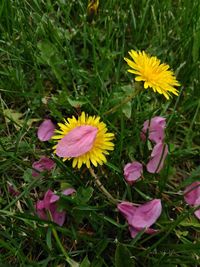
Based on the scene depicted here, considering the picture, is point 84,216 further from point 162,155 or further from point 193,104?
point 193,104

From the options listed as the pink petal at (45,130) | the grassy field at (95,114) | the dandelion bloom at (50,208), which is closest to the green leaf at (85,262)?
the grassy field at (95,114)

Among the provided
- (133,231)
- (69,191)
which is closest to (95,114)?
(69,191)

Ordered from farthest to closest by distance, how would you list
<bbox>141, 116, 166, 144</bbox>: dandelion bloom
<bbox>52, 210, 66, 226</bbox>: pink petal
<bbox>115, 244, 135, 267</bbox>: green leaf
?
<bbox>141, 116, 166, 144</bbox>: dandelion bloom, <bbox>52, 210, 66, 226</bbox>: pink petal, <bbox>115, 244, 135, 267</bbox>: green leaf

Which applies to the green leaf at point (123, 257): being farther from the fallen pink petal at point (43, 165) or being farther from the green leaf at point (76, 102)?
the green leaf at point (76, 102)

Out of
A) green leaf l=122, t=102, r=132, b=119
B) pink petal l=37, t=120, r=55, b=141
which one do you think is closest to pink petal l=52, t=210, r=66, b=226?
pink petal l=37, t=120, r=55, b=141

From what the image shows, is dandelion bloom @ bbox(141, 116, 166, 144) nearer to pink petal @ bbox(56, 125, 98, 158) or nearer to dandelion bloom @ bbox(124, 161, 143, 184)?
dandelion bloom @ bbox(124, 161, 143, 184)

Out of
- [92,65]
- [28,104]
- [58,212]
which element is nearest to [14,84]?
[28,104]
